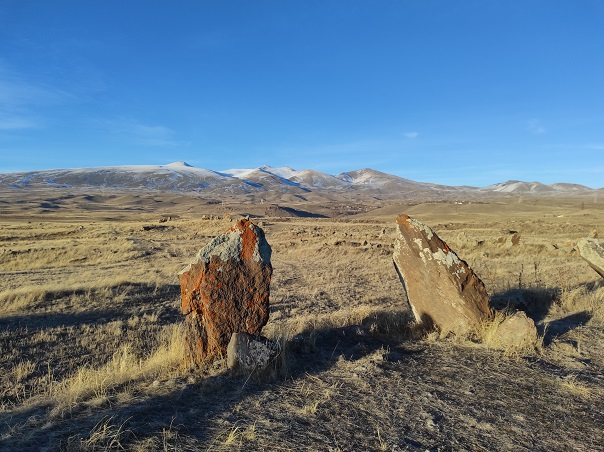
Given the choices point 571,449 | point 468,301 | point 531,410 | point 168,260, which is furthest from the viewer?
point 168,260

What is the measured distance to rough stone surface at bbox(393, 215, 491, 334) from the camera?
6867 millimetres

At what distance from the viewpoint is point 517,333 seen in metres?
5.99

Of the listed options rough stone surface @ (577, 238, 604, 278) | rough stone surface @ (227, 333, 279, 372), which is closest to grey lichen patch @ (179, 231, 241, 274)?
rough stone surface @ (227, 333, 279, 372)

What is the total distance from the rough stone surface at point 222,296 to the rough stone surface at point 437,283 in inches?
114

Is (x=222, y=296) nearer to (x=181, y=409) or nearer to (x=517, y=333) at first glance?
(x=181, y=409)

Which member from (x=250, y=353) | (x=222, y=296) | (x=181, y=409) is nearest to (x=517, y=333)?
(x=250, y=353)

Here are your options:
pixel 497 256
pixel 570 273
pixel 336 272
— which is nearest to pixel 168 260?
pixel 336 272

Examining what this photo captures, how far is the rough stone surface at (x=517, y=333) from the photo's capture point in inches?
232

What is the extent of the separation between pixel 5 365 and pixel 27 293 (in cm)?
594

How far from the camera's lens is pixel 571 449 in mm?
3580

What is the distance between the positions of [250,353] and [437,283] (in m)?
3.69

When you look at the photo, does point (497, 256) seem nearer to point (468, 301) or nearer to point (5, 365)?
point (468, 301)

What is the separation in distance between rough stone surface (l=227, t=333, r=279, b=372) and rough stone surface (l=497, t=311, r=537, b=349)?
132 inches

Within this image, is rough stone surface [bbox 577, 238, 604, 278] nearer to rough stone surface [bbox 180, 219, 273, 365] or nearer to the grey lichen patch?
rough stone surface [bbox 180, 219, 273, 365]
